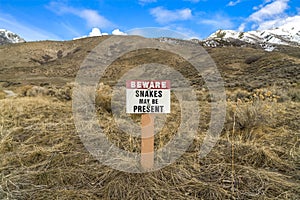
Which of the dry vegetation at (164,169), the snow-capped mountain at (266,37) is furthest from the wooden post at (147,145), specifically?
the snow-capped mountain at (266,37)

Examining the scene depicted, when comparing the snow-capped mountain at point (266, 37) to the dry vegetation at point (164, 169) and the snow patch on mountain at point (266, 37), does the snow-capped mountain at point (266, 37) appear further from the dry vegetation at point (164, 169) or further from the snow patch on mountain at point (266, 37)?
the dry vegetation at point (164, 169)

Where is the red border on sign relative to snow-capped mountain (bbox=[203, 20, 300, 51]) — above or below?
below

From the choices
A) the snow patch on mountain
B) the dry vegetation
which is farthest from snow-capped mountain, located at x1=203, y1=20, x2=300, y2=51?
the dry vegetation

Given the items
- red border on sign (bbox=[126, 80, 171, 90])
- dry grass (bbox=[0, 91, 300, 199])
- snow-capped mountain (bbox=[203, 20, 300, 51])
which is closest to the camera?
dry grass (bbox=[0, 91, 300, 199])

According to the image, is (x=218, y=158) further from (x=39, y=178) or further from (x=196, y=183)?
(x=39, y=178)

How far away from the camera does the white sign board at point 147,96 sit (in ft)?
9.03

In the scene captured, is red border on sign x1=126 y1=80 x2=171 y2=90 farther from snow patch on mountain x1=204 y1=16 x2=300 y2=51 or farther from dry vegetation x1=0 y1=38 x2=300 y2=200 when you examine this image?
snow patch on mountain x1=204 y1=16 x2=300 y2=51

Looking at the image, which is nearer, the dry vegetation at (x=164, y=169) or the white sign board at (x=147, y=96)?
the dry vegetation at (x=164, y=169)

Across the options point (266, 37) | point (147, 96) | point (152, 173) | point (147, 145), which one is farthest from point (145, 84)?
point (266, 37)

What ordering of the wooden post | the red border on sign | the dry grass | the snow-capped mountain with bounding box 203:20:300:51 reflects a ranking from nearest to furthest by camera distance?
the dry grass → the red border on sign → the wooden post → the snow-capped mountain with bounding box 203:20:300:51

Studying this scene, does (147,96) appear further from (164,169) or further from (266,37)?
(266,37)

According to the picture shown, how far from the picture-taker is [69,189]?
2.58m

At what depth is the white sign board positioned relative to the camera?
2.75 metres

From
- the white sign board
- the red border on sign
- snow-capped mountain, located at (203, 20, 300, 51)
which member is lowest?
the white sign board
